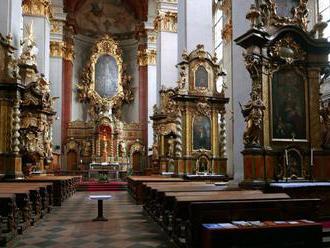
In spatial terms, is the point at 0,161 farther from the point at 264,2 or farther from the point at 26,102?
the point at 264,2

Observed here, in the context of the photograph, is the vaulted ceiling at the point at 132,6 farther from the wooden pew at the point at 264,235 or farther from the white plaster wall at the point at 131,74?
the wooden pew at the point at 264,235

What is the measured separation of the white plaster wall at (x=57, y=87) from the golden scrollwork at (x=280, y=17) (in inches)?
735

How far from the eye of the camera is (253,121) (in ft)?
25.8

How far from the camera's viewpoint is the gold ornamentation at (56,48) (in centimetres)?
2647

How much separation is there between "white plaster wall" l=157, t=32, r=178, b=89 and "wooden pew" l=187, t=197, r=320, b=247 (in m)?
15.7

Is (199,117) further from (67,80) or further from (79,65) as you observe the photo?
(79,65)

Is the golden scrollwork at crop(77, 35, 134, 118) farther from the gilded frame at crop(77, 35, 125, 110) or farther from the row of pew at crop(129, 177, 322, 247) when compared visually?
the row of pew at crop(129, 177, 322, 247)

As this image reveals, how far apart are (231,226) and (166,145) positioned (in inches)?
579

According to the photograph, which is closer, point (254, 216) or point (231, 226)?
point (231, 226)

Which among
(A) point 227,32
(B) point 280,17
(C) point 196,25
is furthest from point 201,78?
(A) point 227,32

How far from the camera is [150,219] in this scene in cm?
954

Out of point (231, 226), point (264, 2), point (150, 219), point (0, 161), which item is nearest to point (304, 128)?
point (264, 2)

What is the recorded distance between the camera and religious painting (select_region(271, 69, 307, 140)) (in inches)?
329

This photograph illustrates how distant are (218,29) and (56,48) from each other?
938cm
